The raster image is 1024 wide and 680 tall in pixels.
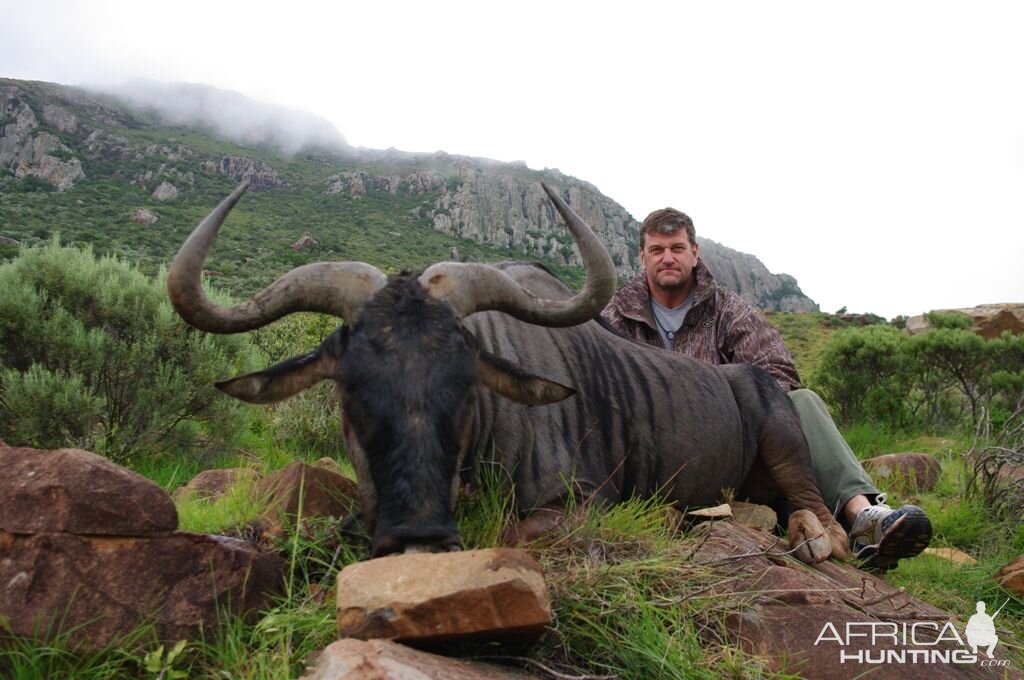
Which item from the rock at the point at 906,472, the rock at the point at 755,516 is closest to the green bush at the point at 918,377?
the rock at the point at 906,472

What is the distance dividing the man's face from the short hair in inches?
1.8

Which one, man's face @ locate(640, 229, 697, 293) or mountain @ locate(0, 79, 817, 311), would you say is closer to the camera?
man's face @ locate(640, 229, 697, 293)

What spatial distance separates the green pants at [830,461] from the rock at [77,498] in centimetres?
441

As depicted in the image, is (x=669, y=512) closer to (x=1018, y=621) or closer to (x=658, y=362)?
(x=658, y=362)

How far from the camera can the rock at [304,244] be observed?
45.5 metres

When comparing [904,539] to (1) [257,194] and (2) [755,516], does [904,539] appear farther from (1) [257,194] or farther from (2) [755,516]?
(1) [257,194]

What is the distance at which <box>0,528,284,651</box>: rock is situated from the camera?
2396 mm

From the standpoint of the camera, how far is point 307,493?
3.59m

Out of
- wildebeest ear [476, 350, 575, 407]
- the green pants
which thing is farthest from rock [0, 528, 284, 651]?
the green pants

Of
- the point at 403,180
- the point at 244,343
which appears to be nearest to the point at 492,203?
the point at 403,180

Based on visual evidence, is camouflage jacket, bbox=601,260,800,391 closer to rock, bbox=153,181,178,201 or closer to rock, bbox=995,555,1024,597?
rock, bbox=995,555,1024,597

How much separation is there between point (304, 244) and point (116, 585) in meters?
46.4

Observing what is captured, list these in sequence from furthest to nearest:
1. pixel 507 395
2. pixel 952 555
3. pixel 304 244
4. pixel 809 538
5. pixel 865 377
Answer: pixel 304 244 → pixel 865 377 → pixel 952 555 → pixel 809 538 → pixel 507 395

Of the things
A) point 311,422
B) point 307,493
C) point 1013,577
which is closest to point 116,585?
point 307,493
